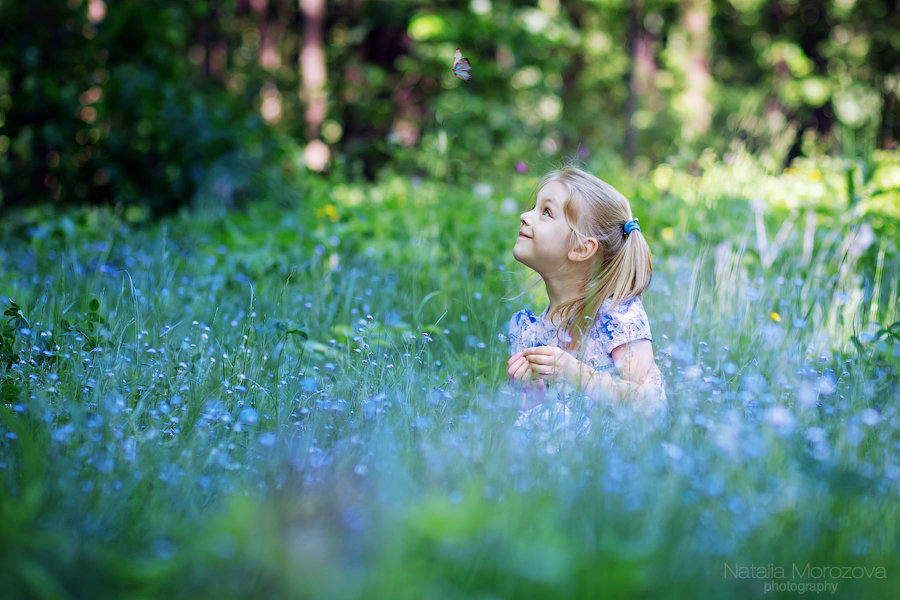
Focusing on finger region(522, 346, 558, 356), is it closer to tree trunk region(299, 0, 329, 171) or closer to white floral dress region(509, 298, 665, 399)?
white floral dress region(509, 298, 665, 399)

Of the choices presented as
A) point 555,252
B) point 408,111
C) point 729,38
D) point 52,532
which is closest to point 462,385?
point 555,252

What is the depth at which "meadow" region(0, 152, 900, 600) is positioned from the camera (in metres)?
1.35

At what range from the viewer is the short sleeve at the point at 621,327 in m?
2.68

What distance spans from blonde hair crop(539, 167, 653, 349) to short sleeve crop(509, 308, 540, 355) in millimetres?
138

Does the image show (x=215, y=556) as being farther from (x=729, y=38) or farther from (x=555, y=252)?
(x=729, y=38)

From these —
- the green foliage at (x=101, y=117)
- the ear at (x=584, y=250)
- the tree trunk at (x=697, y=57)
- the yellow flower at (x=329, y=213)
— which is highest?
the tree trunk at (x=697, y=57)

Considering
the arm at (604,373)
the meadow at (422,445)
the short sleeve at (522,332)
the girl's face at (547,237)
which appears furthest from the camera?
the short sleeve at (522,332)

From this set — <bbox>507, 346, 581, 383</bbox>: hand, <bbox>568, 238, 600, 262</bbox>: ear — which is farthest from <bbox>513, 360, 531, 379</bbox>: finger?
<bbox>568, 238, 600, 262</bbox>: ear

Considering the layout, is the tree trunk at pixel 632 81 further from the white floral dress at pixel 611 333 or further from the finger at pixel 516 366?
the finger at pixel 516 366

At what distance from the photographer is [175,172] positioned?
6695 mm

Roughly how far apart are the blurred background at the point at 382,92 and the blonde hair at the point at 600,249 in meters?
0.57

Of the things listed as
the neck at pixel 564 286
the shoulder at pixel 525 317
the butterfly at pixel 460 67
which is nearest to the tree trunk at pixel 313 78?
the butterfly at pixel 460 67

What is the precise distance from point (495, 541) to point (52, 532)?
2.62ft

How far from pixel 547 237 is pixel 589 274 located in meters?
0.23
